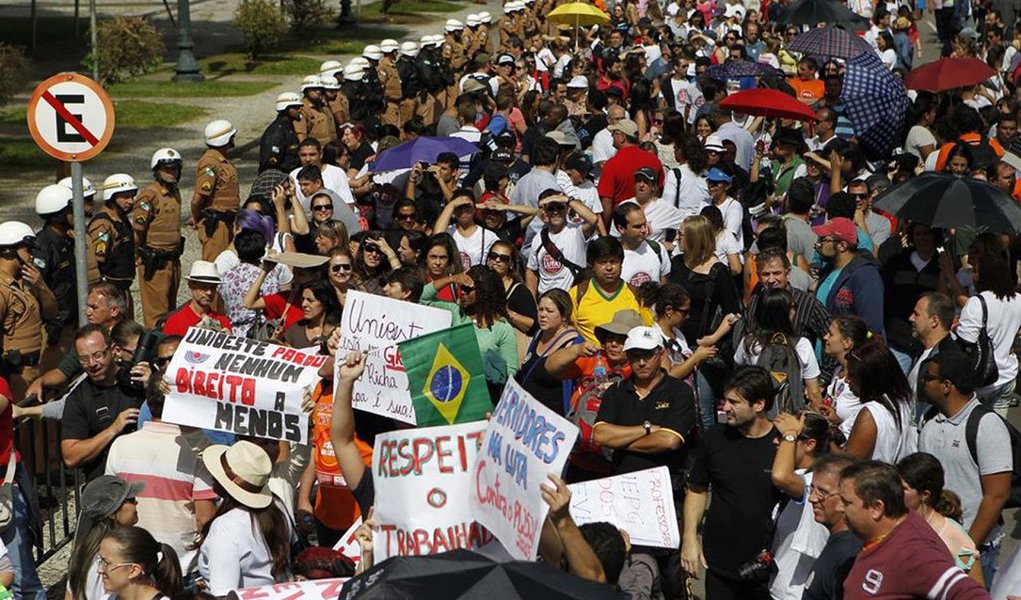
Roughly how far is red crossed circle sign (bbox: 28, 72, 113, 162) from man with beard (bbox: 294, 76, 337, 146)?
7.38m

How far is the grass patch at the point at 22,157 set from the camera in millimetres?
22234

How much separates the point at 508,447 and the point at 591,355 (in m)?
3.05

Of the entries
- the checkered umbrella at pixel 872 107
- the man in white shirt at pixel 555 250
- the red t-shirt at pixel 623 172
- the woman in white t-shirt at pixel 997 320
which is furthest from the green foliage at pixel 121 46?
the woman in white t-shirt at pixel 997 320

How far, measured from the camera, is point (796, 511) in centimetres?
675

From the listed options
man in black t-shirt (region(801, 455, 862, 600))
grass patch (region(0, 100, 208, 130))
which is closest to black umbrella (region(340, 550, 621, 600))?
man in black t-shirt (region(801, 455, 862, 600))

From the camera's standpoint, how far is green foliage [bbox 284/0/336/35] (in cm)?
3700

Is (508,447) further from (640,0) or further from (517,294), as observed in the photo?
(640,0)

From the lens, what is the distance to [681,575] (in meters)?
7.22

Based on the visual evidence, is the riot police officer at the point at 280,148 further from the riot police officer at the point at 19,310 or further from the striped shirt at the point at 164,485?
the striped shirt at the point at 164,485

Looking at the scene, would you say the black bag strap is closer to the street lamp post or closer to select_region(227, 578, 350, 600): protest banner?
select_region(227, 578, 350, 600): protest banner

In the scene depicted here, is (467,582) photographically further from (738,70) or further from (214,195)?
(738,70)

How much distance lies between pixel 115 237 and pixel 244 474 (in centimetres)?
643

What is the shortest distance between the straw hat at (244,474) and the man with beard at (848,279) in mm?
4787

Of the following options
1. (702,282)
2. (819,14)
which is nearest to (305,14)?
(819,14)
